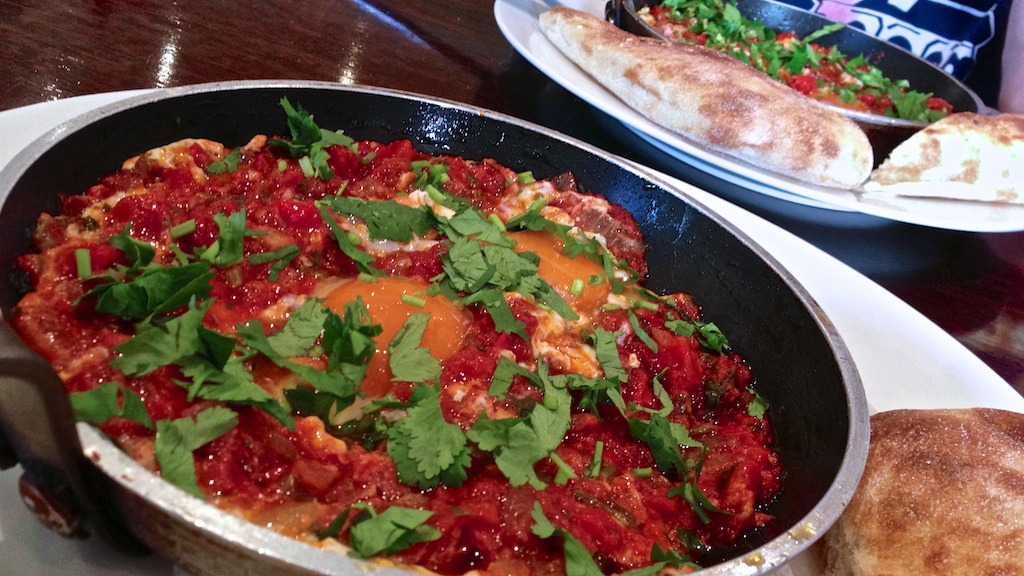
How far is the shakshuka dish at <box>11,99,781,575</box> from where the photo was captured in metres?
1.34

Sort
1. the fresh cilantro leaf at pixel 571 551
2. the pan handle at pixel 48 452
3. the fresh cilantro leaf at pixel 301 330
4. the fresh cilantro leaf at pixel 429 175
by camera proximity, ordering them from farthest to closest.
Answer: the fresh cilantro leaf at pixel 429 175, the fresh cilantro leaf at pixel 301 330, the fresh cilantro leaf at pixel 571 551, the pan handle at pixel 48 452

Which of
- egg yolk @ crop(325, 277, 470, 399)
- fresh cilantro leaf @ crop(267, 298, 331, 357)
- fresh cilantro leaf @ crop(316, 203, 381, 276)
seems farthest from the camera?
fresh cilantro leaf @ crop(316, 203, 381, 276)

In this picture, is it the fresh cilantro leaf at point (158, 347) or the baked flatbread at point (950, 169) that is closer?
the fresh cilantro leaf at point (158, 347)

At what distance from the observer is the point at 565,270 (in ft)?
7.19

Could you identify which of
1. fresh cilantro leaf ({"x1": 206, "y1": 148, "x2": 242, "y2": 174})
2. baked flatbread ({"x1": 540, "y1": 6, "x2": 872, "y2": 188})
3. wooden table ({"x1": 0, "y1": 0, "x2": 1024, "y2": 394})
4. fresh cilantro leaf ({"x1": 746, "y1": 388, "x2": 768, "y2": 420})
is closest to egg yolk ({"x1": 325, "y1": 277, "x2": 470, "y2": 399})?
fresh cilantro leaf ({"x1": 206, "y1": 148, "x2": 242, "y2": 174})

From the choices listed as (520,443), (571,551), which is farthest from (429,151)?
(571,551)

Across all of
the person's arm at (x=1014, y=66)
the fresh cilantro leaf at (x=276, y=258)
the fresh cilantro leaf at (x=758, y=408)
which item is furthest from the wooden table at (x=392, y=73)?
the person's arm at (x=1014, y=66)

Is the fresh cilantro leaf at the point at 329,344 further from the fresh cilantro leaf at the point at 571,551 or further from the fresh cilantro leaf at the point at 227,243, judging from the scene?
the fresh cilantro leaf at the point at 571,551

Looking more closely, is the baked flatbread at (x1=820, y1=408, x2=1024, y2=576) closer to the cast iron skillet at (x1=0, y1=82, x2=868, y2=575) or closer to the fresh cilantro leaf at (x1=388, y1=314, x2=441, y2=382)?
the cast iron skillet at (x1=0, y1=82, x2=868, y2=575)

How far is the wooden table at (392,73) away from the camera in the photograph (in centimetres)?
269

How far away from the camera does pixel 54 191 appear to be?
5.64 ft

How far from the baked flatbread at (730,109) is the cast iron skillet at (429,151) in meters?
0.89

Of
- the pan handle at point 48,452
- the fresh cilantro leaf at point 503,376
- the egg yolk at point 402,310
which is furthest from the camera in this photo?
the egg yolk at point 402,310

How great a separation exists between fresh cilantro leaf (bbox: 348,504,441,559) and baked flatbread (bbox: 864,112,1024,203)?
110 inches
